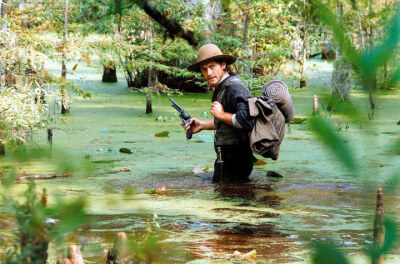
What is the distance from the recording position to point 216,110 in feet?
15.3

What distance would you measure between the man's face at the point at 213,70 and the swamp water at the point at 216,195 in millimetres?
772

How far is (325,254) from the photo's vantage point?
64 cm

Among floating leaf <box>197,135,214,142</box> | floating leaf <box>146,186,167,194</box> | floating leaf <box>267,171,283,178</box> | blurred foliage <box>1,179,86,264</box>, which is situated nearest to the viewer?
blurred foliage <box>1,179,86,264</box>

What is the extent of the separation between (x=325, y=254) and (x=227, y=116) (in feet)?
13.2

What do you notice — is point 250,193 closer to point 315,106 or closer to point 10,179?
point 10,179

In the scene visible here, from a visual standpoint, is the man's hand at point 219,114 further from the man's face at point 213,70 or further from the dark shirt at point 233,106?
the man's face at point 213,70

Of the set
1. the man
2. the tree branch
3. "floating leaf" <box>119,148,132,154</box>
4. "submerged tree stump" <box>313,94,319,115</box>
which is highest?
the tree branch

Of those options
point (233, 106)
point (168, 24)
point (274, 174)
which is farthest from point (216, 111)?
point (168, 24)

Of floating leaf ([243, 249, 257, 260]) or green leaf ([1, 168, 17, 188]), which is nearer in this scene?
green leaf ([1, 168, 17, 188])

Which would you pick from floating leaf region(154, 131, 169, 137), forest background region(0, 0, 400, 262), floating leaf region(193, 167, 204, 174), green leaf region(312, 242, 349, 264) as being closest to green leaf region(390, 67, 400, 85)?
forest background region(0, 0, 400, 262)

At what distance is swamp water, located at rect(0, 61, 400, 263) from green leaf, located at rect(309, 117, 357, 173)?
0.03 feet

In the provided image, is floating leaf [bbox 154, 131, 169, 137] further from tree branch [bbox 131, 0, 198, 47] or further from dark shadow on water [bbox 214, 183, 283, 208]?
tree branch [bbox 131, 0, 198, 47]

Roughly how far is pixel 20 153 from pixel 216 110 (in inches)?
151

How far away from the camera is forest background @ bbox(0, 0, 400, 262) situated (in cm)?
63
